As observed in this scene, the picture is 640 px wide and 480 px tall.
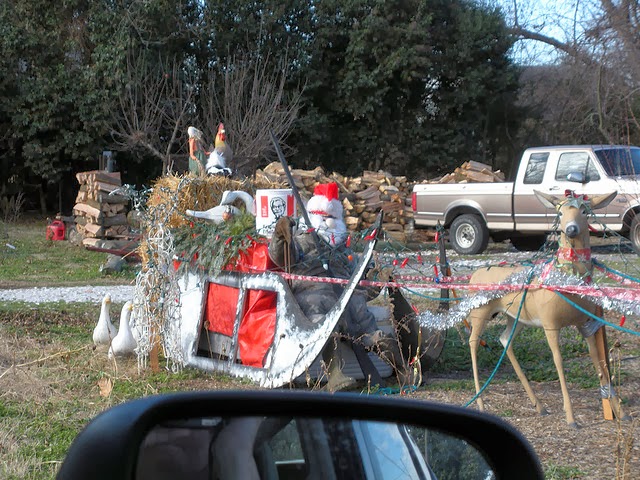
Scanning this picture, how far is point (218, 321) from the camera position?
7.22 metres

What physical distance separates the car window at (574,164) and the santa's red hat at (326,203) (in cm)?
998

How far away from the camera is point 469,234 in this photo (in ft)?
57.5

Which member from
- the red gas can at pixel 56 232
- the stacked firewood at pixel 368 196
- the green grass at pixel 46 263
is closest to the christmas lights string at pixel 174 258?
→ the green grass at pixel 46 263

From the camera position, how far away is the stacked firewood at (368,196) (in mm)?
19078

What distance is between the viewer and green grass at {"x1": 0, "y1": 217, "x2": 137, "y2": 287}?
1381 centimetres

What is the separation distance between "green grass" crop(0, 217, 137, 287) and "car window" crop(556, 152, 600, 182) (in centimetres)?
844

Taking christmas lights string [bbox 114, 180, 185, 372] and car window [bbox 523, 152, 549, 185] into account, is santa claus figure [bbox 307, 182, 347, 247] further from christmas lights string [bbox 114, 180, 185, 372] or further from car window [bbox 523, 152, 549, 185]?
car window [bbox 523, 152, 549, 185]

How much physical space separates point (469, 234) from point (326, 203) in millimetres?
10776

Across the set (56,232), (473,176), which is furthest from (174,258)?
(473,176)

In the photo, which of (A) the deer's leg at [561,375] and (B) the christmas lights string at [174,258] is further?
(B) the christmas lights string at [174,258]

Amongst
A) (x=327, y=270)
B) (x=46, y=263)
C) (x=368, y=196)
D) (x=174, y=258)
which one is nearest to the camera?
(x=327, y=270)

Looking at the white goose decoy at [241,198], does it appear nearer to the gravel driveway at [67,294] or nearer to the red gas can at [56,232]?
the gravel driveway at [67,294]

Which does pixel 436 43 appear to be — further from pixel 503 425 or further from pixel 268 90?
pixel 503 425

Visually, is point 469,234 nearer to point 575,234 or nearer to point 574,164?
point 574,164
